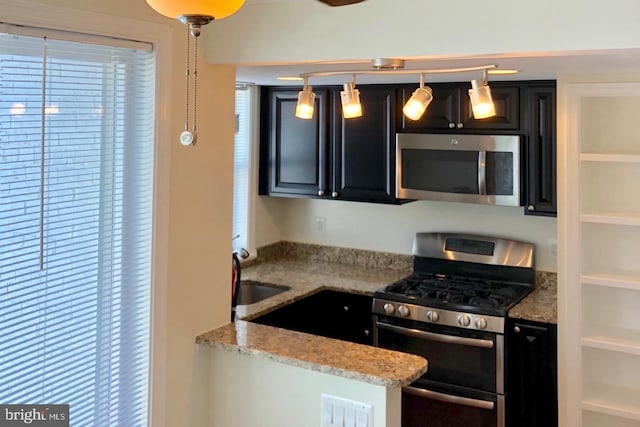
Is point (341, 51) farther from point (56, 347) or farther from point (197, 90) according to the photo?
point (56, 347)

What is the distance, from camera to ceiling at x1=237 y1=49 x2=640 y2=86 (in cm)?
202

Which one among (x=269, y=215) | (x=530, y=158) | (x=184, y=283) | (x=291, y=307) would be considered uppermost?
(x=530, y=158)

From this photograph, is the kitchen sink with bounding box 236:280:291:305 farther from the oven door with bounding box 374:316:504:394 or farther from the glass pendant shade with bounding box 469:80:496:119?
the glass pendant shade with bounding box 469:80:496:119

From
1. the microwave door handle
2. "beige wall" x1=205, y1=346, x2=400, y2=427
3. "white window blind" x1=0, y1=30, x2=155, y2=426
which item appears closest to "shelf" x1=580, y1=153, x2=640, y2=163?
the microwave door handle

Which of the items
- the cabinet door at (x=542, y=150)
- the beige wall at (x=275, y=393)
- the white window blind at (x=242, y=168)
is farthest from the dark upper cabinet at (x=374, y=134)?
the beige wall at (x=275, y=393)

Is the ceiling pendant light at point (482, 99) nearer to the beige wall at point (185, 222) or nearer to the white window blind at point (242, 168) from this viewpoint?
the beige wall at point (185, 222)

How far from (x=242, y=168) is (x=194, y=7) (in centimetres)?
323

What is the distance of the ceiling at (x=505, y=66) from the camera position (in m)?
2.02

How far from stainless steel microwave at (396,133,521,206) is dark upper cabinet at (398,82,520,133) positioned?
0.05 meters

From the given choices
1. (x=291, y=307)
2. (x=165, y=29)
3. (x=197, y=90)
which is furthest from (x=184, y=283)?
(x=291, y=307)

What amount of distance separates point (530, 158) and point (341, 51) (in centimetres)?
171

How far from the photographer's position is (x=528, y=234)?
3812 mm

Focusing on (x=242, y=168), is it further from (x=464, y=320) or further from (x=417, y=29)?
(x=417, y=29)

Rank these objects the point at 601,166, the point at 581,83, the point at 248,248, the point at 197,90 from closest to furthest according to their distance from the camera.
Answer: the point at 197,90 → the point at 581,83 → the point at 601,166 → the point at 248,248
